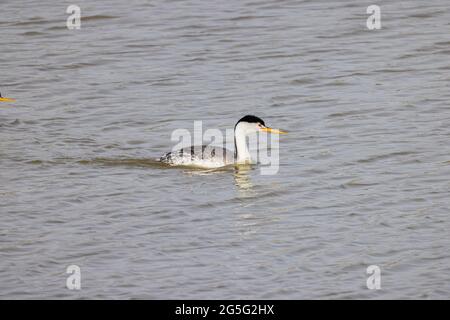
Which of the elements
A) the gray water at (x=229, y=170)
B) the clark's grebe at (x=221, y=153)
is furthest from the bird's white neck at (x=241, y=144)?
the gray water at (x=229, y=170)

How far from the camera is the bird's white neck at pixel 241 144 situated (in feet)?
45.1

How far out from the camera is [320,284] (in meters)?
9.15

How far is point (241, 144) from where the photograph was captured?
1377cm

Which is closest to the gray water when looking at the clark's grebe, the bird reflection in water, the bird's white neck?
the bird reflection in water

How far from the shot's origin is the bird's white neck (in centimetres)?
1375

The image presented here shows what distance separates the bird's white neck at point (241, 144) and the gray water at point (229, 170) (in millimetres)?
347

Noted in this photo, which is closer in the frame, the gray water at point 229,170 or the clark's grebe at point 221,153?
the gray water at point 229,170

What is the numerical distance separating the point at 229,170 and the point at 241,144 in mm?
420

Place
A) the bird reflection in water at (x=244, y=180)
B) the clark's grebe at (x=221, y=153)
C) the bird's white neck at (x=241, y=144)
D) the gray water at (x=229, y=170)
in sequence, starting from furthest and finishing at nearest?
the bird's white neck at (x=241, y=144) → the clark's grebe at (x=221, y=153) → the bird reflection in water at (x=244, y=180) → the gray water at (x=229, y=170)

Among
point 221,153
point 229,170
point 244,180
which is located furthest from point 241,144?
point 244,180

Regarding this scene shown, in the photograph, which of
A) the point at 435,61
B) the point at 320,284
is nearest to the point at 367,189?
the point at 320,284

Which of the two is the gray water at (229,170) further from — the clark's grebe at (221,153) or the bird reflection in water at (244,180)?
the clark's grebe at (221,153)

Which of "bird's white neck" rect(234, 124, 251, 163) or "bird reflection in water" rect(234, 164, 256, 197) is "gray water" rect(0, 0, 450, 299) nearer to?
"bird reflection in water" rect(234, 164, 256, 197)
